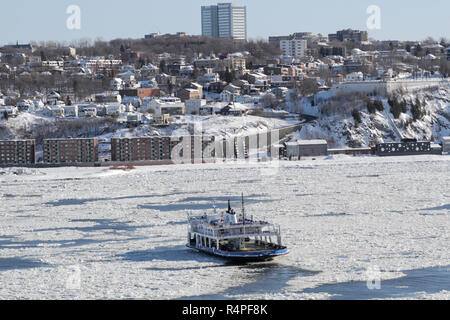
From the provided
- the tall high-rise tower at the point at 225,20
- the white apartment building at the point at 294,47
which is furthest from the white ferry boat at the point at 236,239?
the tall high-rise tower at the point at 225,20

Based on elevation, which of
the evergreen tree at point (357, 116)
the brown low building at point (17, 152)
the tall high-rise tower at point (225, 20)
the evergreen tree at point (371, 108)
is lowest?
the brown low building at point (17, 152)

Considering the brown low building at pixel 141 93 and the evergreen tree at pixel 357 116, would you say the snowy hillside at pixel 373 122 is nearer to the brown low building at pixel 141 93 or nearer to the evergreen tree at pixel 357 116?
the evergreen tree at pixel 357 116

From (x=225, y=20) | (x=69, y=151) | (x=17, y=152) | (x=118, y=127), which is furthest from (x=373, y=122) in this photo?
(x=225, y=20)

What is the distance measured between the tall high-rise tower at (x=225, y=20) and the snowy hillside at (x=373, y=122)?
10482 centimetres

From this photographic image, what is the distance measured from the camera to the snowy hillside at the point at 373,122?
65.0 m

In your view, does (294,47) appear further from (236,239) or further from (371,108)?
(236,239)

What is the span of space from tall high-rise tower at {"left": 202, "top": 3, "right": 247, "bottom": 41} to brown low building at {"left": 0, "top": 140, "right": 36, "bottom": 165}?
120 m

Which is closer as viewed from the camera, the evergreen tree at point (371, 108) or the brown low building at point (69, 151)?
the brown low building at point (69, 151)

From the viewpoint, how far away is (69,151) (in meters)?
58.1

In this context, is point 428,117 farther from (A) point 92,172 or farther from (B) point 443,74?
(A) point 92,172

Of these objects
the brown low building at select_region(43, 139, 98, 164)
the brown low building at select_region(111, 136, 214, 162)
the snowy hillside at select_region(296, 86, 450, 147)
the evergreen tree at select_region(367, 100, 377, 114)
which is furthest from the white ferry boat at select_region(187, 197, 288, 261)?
the evergreen tree at select_region(367, 100, 377, 114)

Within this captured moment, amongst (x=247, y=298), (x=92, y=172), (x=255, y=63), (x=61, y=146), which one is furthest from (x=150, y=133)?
(x=255, y=63)
